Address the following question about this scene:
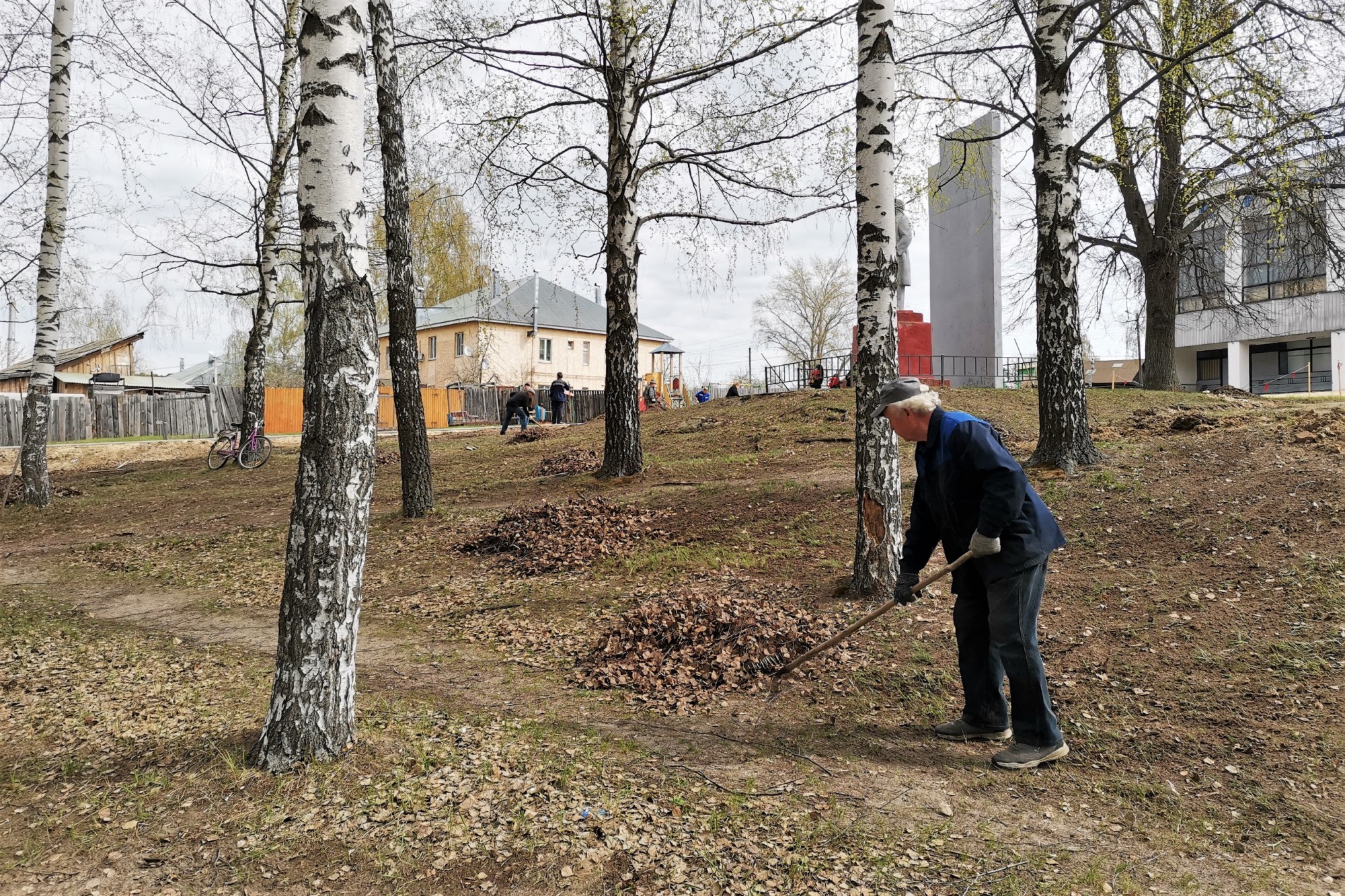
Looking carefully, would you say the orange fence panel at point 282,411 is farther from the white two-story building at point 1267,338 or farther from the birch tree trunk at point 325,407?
the white two-story building at point 1267,338

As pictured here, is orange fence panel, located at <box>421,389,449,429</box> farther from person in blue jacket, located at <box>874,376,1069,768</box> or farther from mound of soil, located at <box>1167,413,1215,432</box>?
person in blue jacket, located at <box>874,376,1069,768</box>

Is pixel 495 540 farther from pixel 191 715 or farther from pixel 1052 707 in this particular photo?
pixel 1052 707

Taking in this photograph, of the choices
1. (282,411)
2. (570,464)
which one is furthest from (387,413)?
(570,464)

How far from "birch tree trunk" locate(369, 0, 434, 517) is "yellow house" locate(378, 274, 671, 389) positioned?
94.1 ft

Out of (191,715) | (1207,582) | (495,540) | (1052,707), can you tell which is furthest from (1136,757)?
(495,540)

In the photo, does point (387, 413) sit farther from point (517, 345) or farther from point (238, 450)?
point (517, 345)

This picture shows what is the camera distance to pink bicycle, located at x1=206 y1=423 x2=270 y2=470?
1493cm

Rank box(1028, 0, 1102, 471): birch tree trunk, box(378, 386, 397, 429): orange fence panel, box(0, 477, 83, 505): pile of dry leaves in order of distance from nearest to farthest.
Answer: box(1028, 0, 1102, 471): birch tree trunk
box(0, 477, 83, 505): pile of dry leaves
box(378, 386, 397, 429): orange fence panel

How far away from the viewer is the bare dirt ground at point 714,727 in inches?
109

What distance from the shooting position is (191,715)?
12.9 ft

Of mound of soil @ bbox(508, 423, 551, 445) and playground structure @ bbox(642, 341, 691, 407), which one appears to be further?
playground structure @ bbox(642, 341, 691, 407)

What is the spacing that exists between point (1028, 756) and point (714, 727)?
1535mm

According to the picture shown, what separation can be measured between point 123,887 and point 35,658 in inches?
131

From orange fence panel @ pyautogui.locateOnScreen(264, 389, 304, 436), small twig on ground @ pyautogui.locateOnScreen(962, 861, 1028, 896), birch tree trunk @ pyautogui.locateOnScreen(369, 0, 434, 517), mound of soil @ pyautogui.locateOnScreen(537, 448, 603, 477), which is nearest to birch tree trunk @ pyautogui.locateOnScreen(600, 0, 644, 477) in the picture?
mound of soil @ pyautogui.locateOnScreen(537, 448, 603, 477)
